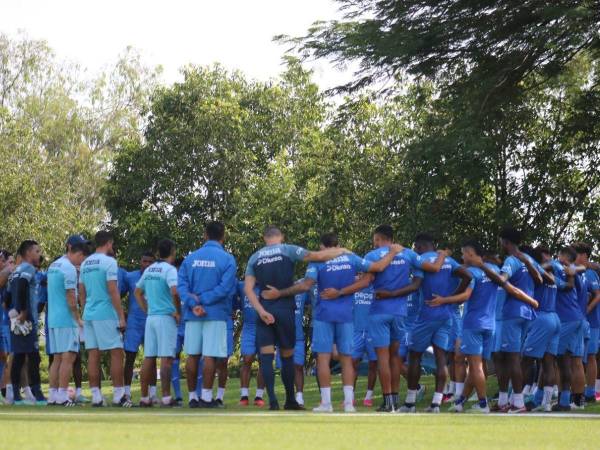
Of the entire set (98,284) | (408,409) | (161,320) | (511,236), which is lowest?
(408,409)

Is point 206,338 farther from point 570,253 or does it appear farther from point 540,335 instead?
point 570,253

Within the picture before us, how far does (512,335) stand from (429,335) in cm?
106

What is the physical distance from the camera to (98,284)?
57.9ft

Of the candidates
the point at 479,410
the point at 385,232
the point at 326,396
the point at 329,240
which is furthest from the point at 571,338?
the point at 326,396

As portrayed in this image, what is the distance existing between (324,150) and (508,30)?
22.4 metres

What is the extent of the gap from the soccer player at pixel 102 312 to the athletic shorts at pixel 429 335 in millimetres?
3767

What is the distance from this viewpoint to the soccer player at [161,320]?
701 inches

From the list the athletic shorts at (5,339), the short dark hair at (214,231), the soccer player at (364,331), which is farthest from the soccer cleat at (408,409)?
the athletic shorts at (5,339)

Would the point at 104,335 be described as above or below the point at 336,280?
below

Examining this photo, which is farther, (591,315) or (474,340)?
(591,315)

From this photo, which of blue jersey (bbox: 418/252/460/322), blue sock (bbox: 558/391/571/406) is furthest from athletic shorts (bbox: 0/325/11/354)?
blue sock (bbox: 558/391/571/406)

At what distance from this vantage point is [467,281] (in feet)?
55.9

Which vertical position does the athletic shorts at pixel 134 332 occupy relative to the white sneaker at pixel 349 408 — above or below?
above

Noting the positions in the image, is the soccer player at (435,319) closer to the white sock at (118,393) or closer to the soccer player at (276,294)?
the soccer player at (276,294)
